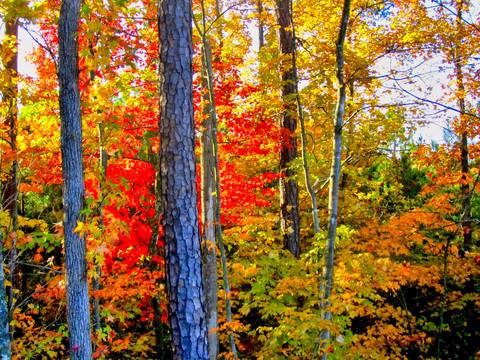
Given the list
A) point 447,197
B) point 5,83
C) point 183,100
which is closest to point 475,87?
point 447,197

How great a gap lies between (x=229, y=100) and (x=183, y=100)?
5355mm

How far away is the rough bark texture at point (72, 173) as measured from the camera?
4.05m

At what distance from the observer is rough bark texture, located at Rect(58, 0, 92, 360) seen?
160 inches

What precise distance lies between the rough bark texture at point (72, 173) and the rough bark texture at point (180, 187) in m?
1.39

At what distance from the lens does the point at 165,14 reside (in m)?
3.37

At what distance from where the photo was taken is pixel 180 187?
10.6ft

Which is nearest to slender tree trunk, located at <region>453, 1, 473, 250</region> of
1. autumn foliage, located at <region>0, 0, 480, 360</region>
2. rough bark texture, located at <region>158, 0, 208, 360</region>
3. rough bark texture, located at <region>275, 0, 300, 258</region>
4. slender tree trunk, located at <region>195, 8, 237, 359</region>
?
autumn foliage, located at <region>0, 0, 480, 360</region>

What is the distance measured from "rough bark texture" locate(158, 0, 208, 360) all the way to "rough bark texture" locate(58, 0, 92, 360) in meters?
1.39

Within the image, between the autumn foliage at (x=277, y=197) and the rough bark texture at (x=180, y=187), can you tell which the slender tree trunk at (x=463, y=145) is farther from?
the rough bark texture at (x=180, y=187)


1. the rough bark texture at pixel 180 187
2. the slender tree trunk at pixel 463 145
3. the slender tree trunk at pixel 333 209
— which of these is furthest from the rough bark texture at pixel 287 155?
the rough bark texture at pixel 180 187

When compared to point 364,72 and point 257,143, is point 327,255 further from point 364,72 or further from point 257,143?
point 257,143

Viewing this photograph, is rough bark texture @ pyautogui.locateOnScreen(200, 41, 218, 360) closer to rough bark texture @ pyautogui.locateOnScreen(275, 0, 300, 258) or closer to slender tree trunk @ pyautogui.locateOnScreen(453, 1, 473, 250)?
rough bark texture @ pyautogui.locateOnScreen(275, 0, 300, 258)

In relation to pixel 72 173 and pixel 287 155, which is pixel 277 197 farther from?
pixel 72 173

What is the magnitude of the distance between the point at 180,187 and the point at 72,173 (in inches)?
64.4
